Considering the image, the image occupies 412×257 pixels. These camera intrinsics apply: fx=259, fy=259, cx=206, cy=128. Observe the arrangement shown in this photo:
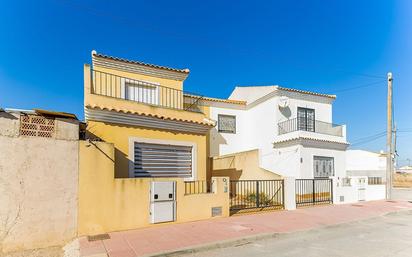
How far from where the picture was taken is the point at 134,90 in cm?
1285

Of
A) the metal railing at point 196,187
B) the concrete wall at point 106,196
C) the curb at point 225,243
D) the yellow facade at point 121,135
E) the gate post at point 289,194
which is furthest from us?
the gate post at point 289,194

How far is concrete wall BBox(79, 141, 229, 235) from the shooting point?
24.4ft

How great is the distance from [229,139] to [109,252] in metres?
14.5

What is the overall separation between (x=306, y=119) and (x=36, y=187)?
17.4 meters

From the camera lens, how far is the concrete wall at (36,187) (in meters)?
6.58

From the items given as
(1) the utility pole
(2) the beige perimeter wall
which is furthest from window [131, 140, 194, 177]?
(1) the utility pole

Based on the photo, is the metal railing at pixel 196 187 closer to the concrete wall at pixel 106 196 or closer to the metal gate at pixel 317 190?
the concrete wall at pixel 106 196

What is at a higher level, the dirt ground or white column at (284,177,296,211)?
white column at (284,177,296,211)

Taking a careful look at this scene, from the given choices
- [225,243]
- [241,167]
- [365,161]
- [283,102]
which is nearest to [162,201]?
[225,243]

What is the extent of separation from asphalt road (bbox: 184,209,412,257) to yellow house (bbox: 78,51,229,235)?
2702mm

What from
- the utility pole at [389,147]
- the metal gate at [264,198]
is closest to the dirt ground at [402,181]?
the utility pole at [389,147]

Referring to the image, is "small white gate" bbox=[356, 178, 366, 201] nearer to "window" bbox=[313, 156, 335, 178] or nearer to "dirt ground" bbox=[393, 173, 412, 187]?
"window" bbox=[313, 156, 335, 178]

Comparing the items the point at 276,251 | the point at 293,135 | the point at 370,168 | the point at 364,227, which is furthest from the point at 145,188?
the point at 370,168

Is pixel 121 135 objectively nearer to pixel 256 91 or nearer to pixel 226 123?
pixel 226 123
